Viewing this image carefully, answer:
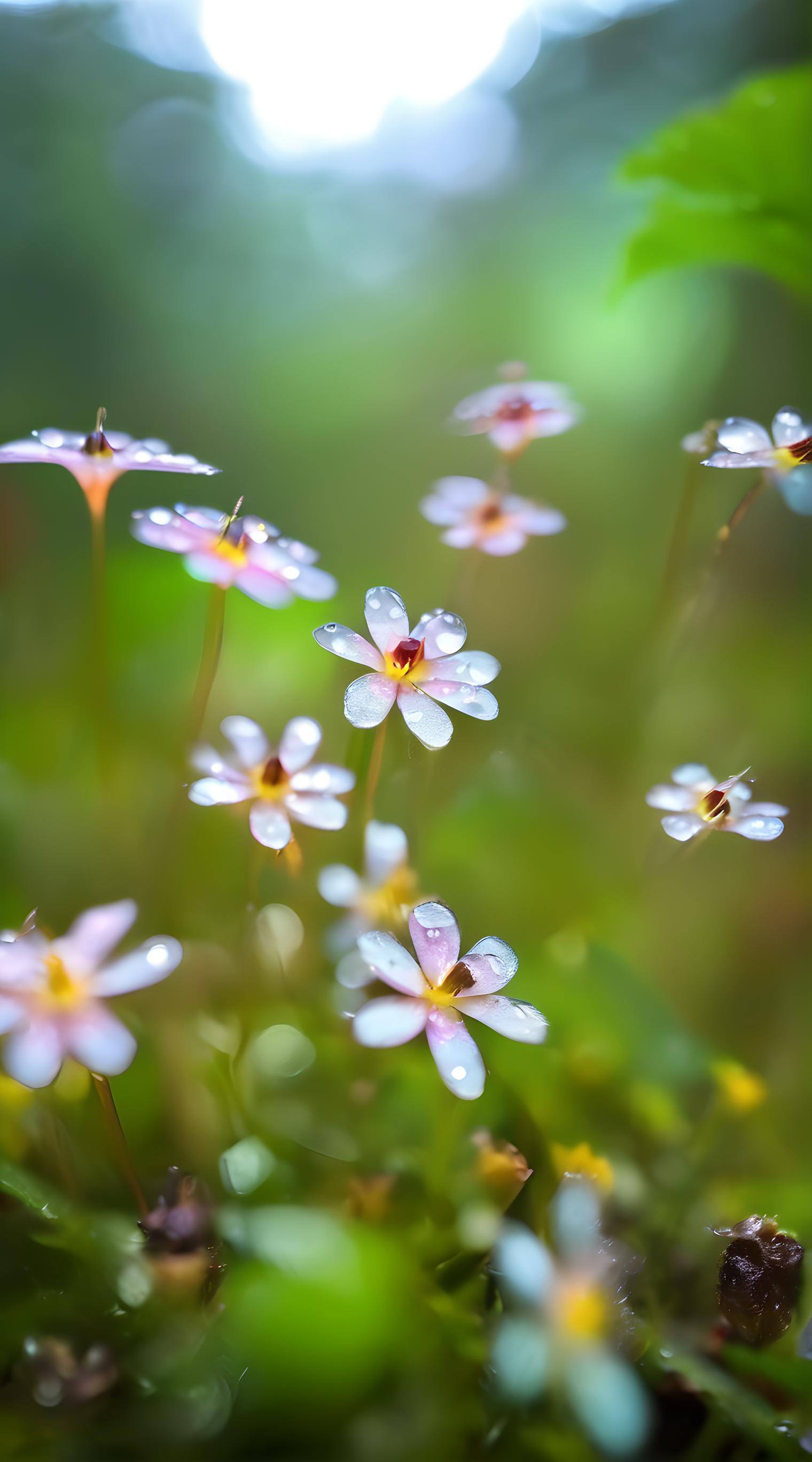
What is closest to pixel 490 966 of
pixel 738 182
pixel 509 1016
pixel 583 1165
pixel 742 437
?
pixel 509 1016

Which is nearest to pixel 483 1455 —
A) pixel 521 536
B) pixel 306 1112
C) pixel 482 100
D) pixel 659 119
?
pixel 306 1112

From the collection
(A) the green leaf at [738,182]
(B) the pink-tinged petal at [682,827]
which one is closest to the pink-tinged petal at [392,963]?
(B) the pink-tinged petal at [682,827]

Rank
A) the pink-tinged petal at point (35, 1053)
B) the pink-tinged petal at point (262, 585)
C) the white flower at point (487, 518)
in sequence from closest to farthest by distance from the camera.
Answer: the pink-tinged petal at point (35, 1053)
the pink-tinged petal at point (262, 585)
the white flower at point (487, 518)

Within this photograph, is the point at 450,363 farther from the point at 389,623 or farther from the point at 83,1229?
the point at 83,1229

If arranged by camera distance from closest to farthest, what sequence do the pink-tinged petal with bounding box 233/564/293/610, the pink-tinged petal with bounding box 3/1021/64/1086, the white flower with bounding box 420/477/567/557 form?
the pink-tinged petal with bounding box 3/1021/64/1086, the pink-tinged petal with bounding box 233/564/293/610, the white flower with bounding box 420/477/567/557

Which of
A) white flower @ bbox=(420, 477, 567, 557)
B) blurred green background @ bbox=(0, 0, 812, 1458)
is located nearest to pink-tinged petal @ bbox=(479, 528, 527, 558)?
white flower @ bbox=(420, 477, 567, 557)

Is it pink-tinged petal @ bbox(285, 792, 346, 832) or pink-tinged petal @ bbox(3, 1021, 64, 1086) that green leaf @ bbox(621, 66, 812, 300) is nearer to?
pink-tinged petal @ bbox(285, 792, 346, 832)

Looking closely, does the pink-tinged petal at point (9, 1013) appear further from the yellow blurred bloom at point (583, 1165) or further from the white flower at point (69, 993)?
the yellow blurred bloom at point (583, 1165)
